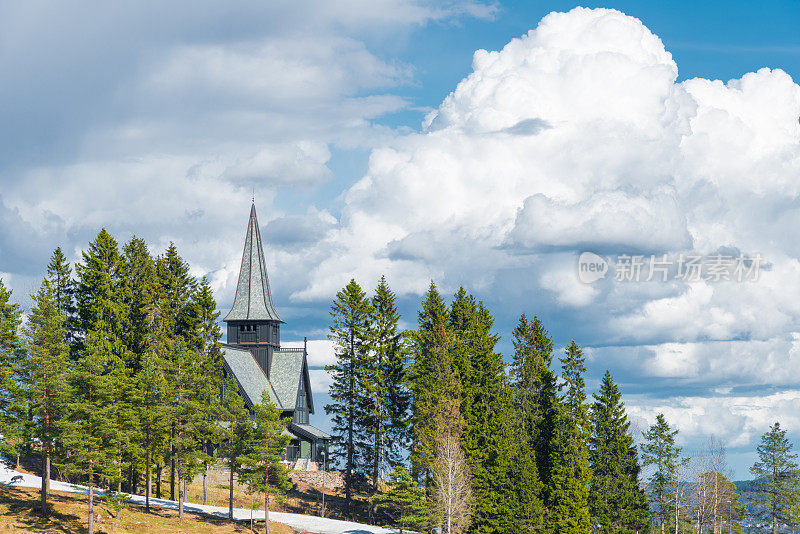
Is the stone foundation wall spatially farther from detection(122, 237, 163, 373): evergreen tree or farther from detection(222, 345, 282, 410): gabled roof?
detection(122, 237, 163, 373): evergreen tree

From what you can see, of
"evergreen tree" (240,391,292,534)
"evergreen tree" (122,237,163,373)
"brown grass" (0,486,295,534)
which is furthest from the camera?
"evergreen tree" (122,237,163,373)

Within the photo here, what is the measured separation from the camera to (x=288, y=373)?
291 ft

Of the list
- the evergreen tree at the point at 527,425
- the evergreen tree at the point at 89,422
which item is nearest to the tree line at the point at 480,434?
the evergreen tree at the point at 527,425

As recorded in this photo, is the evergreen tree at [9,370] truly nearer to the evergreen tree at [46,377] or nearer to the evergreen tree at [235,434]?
the evergreen tree at [46,377]

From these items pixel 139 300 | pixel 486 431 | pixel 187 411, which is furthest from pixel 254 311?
pixel 486 431

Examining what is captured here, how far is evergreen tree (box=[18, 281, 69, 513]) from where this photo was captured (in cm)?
4928

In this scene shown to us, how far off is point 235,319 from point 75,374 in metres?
39.9

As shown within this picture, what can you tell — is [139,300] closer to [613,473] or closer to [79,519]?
[79,519]

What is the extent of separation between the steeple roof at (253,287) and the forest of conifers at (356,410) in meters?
22.5

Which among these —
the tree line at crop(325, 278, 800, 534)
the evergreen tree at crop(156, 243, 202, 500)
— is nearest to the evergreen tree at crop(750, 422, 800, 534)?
the tree line at crop(325, 278, 800, 534)

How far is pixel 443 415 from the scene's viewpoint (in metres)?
57.9

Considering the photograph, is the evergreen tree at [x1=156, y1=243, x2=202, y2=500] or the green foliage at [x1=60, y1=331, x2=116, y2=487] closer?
the green foliage at [x1=60, y1=331, x2=116, y2=487]

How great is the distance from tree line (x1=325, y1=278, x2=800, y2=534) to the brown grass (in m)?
10.9

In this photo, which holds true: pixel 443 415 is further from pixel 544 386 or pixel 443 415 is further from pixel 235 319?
pixel 235 319
